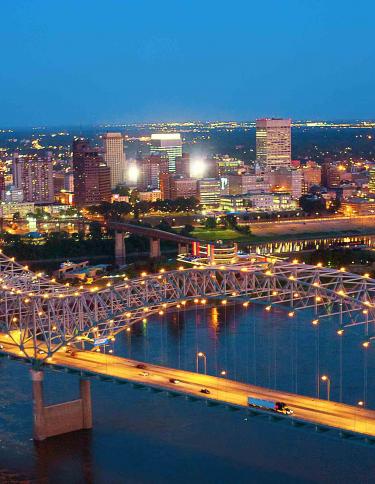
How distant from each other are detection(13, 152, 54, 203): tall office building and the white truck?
95.7ft

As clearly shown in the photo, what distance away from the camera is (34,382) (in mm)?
11172

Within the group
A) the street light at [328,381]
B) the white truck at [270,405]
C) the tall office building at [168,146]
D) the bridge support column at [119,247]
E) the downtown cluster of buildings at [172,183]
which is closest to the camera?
the white truck at [270,405]

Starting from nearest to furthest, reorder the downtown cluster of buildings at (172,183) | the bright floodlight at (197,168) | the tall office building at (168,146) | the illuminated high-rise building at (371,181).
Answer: the downtown cluster of buildings at (172,183) < the illuminated high-rise building at (371,181) < the bright floodlight at (197,168) < the tall office building at (168,146)

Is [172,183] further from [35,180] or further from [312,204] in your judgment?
[312,204]

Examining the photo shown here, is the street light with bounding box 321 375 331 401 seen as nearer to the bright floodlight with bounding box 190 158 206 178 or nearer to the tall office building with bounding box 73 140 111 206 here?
the tall office building with bounding box 73 140 111 206

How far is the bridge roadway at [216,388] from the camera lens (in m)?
9.41

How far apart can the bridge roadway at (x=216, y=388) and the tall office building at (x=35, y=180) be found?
26707mm

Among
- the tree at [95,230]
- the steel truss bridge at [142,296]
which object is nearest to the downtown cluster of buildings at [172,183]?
the tree at [95,230]

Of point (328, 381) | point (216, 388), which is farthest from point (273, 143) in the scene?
point (216, 388)

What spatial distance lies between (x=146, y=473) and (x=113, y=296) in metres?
2.33

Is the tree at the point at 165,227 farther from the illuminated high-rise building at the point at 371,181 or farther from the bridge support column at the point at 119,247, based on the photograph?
the illuminated high-rise building at the point at 371,181

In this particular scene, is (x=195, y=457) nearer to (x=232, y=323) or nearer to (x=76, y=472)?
(x=76, y=472)

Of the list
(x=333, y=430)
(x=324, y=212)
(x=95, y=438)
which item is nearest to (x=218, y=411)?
(x=95, y=438)

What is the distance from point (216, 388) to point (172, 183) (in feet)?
93.5
